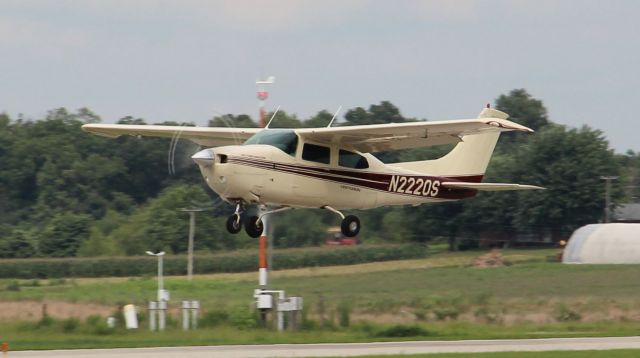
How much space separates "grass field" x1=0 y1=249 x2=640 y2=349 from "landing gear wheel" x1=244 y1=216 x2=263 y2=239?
14.3 ft

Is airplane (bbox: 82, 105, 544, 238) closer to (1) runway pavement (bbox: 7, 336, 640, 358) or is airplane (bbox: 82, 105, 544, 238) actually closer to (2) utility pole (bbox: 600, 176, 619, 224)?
(1) runway pavement (bbox: 7, 336, 640, 358)

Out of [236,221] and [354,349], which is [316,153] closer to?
[236,221]

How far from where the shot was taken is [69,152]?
92.9 m

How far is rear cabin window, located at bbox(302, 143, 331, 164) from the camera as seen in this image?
30094 millimetres

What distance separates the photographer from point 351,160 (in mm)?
31016

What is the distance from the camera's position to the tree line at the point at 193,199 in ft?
199

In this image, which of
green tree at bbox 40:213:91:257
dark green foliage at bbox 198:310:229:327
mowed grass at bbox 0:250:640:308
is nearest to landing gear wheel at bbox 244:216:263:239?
dark green foliage at bbox 198:310:229:327

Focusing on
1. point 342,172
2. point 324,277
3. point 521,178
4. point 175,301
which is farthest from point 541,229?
point 342,172

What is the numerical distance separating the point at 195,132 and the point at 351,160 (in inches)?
200

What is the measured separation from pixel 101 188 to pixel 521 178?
30.1 meters

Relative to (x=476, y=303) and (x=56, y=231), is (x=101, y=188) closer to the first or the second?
(x=56, y=231)

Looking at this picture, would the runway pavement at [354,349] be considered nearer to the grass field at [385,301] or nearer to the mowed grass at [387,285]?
the grass field at [385,301]

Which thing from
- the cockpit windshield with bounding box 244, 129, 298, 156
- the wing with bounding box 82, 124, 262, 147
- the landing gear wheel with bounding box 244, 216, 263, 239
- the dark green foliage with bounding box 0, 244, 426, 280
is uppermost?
the wing with bounding box 82, 124, 262, 147

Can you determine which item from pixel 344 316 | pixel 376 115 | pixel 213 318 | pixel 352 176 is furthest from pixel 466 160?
pixel 376 115
